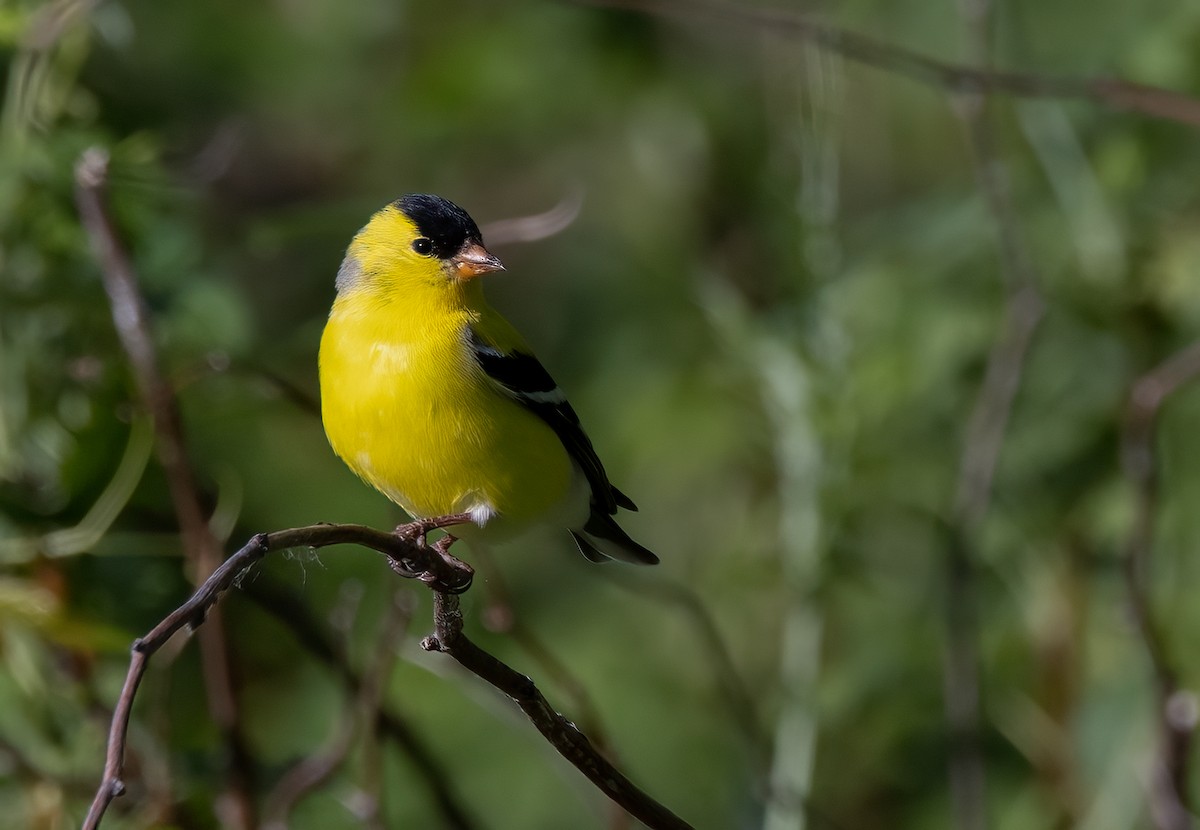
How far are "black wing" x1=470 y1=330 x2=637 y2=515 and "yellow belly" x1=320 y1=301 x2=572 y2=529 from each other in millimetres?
29

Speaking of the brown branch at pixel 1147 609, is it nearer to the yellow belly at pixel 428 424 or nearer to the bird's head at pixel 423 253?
the yellow belly at pixel 428 424

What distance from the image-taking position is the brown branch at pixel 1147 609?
8.30 ft

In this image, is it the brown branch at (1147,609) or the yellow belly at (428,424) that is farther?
the brown branch at (1147,609)

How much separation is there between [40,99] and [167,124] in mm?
623

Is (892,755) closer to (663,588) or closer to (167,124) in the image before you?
(663,588)

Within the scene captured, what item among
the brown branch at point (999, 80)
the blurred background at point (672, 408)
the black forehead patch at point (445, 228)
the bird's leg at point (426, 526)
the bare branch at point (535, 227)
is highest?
the brown branch at point (999, 80)

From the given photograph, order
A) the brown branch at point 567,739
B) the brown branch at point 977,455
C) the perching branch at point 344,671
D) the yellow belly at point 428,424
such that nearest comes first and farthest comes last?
the brown branch at point 567,739, the yellow belly at point 428,424, the perching branch at point 344,671, the brown branch at point 977,455

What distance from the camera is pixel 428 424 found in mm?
2383

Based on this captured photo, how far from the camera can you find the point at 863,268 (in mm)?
3768

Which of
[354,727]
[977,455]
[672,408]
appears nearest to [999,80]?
[977,455]

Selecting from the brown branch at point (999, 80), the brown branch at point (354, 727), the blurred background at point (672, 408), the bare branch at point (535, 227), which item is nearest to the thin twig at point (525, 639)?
the blurred background at point (672, 408)

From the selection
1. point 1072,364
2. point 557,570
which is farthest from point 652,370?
point 1072,364

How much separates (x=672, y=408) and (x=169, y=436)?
207 cm

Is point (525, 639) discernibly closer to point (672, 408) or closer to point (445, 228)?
point (445, 228)
